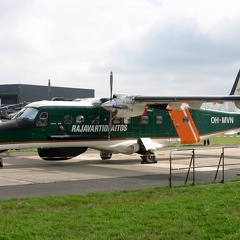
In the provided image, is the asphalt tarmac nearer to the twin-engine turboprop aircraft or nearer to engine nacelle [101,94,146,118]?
the twin-engine turboprop aircraft

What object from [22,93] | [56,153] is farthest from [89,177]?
[22,93]

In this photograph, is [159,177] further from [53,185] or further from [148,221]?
[148,221]

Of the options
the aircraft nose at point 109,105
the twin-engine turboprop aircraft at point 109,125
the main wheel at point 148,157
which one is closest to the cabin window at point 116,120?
the twin-engine turboprop aircraft at point 109,125

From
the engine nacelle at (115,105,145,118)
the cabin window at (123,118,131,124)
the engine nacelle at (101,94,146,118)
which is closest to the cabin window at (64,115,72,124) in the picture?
the engine nacelle at (101,94,146,118)

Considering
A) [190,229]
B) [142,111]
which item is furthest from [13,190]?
[142,111]

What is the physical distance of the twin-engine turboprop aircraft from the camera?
2128 cm

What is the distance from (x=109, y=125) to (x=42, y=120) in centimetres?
355

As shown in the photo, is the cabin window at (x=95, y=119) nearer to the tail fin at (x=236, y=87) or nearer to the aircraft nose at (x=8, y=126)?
the aircraft nose at (x=8, y=126)

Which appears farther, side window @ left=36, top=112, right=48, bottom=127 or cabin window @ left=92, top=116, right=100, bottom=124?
cabin window @ left=92, top=116, right=100, bottom=124

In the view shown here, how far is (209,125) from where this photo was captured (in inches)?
1062

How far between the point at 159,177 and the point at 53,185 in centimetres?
411

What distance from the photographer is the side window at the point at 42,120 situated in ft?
70.2

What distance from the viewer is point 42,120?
21484 millimetres

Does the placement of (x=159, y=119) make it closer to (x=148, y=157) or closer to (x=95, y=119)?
(x=148, y=157)
